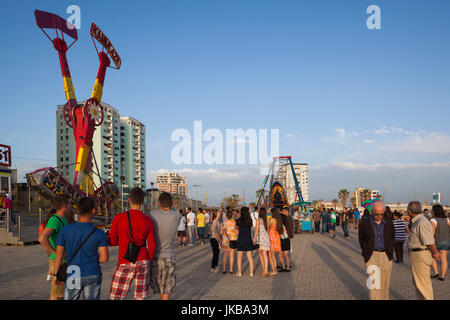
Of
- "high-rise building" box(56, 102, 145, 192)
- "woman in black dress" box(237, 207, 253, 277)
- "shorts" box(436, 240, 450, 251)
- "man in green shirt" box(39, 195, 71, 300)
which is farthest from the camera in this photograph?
"high-rise building" box(56, 102, 145, 192)

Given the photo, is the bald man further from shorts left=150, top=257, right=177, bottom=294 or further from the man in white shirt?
the man in white shirt

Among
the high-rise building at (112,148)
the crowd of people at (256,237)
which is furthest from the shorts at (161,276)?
the high-rise building at (112,148)

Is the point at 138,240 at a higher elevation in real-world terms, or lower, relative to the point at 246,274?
higher

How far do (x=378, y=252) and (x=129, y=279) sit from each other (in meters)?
3.69

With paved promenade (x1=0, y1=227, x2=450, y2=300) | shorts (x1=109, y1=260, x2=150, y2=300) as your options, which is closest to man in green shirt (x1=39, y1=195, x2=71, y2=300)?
shorts (x1=109, y1=260, x2=150, y2=300)

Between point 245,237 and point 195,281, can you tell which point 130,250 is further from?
point 245,237

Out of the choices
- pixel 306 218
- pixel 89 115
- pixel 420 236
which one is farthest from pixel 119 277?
pixel 89 115

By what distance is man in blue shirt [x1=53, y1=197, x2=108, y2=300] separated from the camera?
4172 millimetres

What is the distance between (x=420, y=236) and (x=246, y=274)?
203 inches

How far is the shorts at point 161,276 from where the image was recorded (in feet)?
16.8

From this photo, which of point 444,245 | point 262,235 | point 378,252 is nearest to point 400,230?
point 444,245

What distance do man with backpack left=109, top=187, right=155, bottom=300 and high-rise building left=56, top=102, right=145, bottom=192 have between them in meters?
84.9
